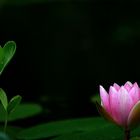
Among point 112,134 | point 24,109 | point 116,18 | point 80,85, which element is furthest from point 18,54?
point 112,134

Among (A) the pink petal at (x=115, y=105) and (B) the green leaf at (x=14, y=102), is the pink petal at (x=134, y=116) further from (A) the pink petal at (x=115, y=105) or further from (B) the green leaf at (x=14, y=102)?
(B) the green leaf at (x=14, y=102)

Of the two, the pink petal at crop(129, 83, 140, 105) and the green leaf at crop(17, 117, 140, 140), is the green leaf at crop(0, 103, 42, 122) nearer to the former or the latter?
the green leaf at crop(17, 117, 140, 140)

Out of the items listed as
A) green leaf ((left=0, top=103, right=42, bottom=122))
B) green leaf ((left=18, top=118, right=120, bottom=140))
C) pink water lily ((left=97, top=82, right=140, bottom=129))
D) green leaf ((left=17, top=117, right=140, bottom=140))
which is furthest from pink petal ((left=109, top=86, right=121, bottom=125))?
green leaf ((left=0, top=103, right=42, bottom=122))

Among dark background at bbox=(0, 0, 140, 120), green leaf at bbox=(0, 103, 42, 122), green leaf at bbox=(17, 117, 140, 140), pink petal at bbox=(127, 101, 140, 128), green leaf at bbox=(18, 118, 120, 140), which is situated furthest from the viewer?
dark background at bbox=(0, 0, 140, 120)

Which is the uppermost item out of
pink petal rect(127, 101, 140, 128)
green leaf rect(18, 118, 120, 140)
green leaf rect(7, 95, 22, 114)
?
green leaf rect(7, 95, 22, 114)

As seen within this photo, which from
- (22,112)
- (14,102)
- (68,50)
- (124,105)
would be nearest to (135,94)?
(124,105)

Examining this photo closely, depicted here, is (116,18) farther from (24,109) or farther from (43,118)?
(24,109)

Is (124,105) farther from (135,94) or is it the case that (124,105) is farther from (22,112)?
(22,112)

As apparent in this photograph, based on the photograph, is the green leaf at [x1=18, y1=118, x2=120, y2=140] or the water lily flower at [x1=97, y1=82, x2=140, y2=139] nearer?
the water lily flower at [x1=97, y1=82, x2=140, y2=139]
